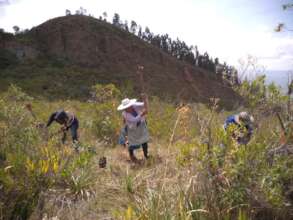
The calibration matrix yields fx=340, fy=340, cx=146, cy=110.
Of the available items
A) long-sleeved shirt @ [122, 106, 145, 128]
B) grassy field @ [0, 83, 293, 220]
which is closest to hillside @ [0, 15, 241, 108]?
long-sleeved shirt @ [122, 106, 145, 128]

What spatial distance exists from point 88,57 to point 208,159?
4552 cm

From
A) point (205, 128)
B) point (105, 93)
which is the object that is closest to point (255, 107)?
point (205, 128)

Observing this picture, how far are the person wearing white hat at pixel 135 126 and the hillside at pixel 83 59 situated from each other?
1005 inches

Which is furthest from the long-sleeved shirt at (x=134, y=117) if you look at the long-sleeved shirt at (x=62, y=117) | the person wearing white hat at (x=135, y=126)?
the long-sleeved shirt at (x=62, y=117)

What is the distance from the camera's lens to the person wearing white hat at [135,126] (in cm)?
564

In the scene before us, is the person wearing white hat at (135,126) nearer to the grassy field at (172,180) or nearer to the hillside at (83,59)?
the grassy field at (172,180)

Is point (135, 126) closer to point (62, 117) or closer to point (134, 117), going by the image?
point (134, 117)

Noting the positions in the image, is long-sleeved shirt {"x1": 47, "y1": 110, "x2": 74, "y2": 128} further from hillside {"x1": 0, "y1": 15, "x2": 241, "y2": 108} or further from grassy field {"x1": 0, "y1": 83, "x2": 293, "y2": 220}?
hillside {"x1": 0, "y1": 15, "x2": 241, "y2": 108}

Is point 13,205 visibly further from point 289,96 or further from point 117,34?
point 117,34

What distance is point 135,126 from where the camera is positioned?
5.71 m

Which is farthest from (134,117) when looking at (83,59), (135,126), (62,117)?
(83,59)

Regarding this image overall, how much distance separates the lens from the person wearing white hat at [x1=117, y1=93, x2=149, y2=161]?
564 cm

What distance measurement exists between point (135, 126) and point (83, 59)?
41.7 meters

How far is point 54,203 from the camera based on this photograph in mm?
3217
